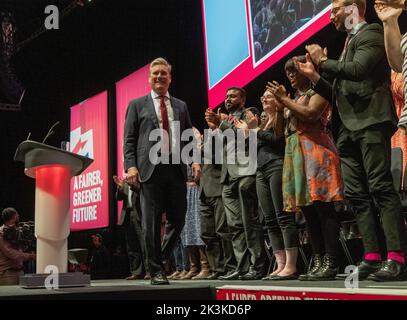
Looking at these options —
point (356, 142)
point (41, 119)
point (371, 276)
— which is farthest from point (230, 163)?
point (41, 119)

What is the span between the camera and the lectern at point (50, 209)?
8.59ft

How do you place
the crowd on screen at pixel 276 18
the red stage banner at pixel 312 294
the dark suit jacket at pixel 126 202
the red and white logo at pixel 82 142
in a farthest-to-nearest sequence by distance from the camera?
the red and white logo at pixel 82 142 < the dark suit jacket at pixel 126 202 < the crowd on screen at pixel 276 18 < the red stage banner at pixel 312 294

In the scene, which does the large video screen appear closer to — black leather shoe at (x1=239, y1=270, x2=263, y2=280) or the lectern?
black leather shoe at (x1=239, y1=270, x2=263, y2=280)

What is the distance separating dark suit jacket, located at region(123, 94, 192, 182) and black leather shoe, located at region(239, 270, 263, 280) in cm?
85

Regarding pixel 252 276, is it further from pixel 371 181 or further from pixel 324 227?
pixel 371 181

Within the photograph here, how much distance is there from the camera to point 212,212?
4449mm

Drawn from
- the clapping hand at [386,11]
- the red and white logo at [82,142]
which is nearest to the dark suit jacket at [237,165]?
the clapping hand at [386,11]

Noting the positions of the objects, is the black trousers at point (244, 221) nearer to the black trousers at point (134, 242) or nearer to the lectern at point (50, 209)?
the lectern at point (50, 209)

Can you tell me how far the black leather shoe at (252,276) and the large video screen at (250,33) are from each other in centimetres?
195

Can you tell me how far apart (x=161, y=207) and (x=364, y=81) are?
143 cm

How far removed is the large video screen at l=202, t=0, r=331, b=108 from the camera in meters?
4.18

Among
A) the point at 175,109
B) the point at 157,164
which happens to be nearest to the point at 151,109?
the point at 175,109

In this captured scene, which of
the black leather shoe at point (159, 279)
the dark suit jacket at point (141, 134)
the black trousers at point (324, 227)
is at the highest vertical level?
the dark suit jacket at point (141, 134)

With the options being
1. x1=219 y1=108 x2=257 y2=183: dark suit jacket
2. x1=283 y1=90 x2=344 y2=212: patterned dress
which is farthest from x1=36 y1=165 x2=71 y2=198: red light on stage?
x1=219 y1=108 x2=257 y2=183: dark suit jacket
